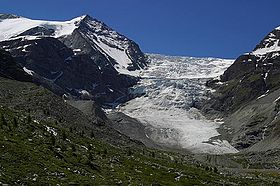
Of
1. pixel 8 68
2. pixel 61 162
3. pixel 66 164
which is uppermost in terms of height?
pixel 8 68

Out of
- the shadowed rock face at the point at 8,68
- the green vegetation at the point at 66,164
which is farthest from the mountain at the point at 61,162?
the shadowed rock face at the point at 8,68

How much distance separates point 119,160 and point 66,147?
24.2ft

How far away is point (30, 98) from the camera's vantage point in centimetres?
8275

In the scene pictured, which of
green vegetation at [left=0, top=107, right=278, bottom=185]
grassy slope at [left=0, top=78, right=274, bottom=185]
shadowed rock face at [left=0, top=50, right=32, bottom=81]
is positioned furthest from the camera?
shadowed rock face at [left=0, top=50, right=32, bottom=81]

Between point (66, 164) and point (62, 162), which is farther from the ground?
point (62, 162)

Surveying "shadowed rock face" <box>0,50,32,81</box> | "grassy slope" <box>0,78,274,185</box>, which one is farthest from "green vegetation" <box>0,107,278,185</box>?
"shadowed rock face" <box>0,50,32,81</box>

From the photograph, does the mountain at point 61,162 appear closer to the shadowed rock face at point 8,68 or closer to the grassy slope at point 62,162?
the grassy slope at point 62,162

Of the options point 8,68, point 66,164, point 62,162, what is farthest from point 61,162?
point 8,68

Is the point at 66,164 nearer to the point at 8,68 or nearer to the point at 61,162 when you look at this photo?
the point at 61,162

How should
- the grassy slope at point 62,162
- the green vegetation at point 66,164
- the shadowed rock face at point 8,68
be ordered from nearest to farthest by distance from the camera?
the green vegetation at point 66,164 → the grassy slope at point 62,162 → the shadowed rock face at point 8,68

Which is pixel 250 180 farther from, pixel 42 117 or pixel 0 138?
pixel 0 138

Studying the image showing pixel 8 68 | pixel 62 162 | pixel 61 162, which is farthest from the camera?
pixel 8 68

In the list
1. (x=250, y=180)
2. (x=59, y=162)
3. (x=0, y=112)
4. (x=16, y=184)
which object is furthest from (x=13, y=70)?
(x=16, y=184)

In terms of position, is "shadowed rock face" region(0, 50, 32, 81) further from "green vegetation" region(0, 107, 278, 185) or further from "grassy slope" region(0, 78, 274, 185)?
"green vegetation" region(0, 107, 278, 185)
